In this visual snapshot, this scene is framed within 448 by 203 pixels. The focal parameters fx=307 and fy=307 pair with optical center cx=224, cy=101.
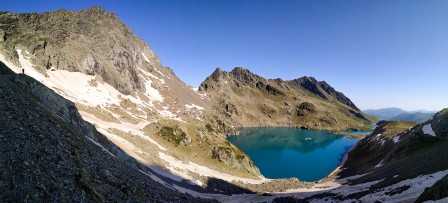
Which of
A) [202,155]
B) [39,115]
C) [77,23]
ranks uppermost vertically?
[77,23]

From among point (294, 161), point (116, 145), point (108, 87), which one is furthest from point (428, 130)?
point (108, 87)

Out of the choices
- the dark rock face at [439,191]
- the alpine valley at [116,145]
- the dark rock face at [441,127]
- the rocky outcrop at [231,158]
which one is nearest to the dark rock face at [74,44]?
the alpine valley at [116,145]

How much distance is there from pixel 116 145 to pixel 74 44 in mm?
112320

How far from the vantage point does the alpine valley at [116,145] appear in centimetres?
2073

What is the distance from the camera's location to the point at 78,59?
143 meters

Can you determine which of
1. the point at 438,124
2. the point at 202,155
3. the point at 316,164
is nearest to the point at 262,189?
the point at 202,155

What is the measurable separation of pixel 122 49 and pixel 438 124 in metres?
158

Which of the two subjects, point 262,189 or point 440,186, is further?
point 262,189

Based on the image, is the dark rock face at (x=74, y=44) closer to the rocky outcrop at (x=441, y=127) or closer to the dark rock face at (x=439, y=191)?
the dark rock face at (x=439, y=191)

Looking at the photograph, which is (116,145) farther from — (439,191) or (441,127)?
(441,127)

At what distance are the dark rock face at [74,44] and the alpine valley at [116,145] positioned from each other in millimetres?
652

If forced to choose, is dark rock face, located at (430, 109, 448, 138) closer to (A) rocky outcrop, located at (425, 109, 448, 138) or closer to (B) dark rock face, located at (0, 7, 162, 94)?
(A) rocky outcrop, located at (425, 109, 448, 138)

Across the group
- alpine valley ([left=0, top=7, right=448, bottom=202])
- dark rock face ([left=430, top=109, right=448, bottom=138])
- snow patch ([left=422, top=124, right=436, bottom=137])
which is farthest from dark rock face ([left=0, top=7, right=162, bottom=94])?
snow patch ([left=422, top=124, right=436, bottom=137])

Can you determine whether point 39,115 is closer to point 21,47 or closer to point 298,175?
point 298,175
